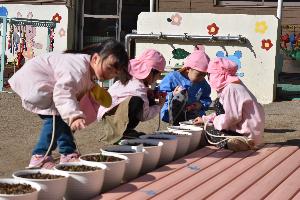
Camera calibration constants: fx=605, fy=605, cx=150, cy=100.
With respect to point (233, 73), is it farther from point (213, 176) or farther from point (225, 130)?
point (213, 176)

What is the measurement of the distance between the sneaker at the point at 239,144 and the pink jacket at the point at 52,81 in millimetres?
1258

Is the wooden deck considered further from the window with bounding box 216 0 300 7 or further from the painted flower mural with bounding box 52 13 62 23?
the painted flower mural with bounding box 52 13 62 23

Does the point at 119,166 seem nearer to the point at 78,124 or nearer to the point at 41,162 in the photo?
the point at 78,124

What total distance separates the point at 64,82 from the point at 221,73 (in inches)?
62.6

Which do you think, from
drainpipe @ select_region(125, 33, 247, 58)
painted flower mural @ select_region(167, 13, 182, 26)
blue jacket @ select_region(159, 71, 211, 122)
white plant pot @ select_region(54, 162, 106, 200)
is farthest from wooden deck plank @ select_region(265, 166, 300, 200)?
painted flower mural @ select_region(167, 13, 182, 26)

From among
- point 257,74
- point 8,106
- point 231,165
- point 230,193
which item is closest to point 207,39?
point 257,74

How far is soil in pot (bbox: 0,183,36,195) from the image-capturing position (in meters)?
2.52

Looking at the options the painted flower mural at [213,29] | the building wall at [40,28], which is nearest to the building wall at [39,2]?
the building wall at [40,28]

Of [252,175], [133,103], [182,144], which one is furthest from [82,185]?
[133,103]

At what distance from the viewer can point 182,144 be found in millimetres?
4203

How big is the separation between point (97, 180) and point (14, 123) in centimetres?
475

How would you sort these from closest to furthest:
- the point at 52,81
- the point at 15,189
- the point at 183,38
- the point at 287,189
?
1. the point at 15,189
2. the point at 287,189
3. the point at 52,81
4. the point at 183,38

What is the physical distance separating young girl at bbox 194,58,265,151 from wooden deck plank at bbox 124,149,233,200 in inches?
5.4

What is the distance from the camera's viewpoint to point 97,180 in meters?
2.86
